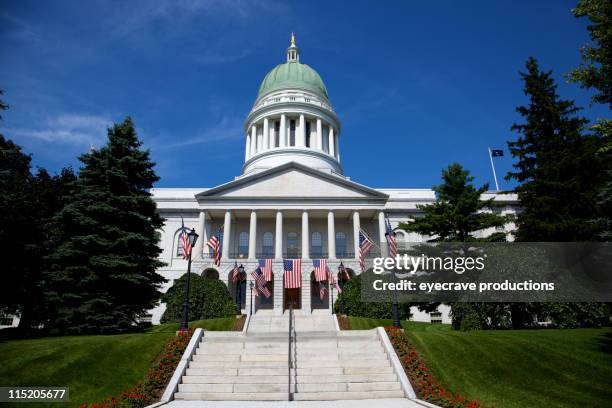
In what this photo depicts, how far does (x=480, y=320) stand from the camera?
840 inches

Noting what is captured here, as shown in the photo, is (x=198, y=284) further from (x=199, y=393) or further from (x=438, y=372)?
(x=438, y=372)

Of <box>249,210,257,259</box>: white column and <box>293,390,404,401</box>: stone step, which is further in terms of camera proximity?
<box>249,210,257,259</box>: white column

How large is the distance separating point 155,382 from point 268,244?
2768 centimetres

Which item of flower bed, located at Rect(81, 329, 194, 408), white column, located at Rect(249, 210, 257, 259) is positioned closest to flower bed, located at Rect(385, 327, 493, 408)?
flower bed, located at Rect(81, 329, 194, 408)

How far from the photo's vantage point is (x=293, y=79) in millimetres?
54750

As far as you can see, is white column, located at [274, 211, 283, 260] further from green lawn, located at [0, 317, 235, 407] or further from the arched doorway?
green lawn, located at [0, 317, 235, 407]

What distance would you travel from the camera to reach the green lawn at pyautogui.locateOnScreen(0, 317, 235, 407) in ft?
36.1

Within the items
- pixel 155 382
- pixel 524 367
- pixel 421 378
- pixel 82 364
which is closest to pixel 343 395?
pixel 421 378

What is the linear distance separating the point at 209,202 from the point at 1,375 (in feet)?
85.2

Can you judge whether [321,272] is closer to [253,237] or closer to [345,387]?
[253,237]

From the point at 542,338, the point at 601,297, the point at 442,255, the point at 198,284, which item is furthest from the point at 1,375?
the point at 601,297

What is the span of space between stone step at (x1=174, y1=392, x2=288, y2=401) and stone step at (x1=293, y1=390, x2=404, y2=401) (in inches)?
20.3

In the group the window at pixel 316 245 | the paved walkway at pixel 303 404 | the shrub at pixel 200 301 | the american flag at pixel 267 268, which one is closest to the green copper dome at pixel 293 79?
the window at pixel 316 245

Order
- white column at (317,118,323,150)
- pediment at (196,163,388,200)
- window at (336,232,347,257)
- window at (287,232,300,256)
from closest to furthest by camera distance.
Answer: pediment at (196,163,388,200), window at (287,232,300,256), window at (336,232,347,257), white column at (317,118,323,150)
